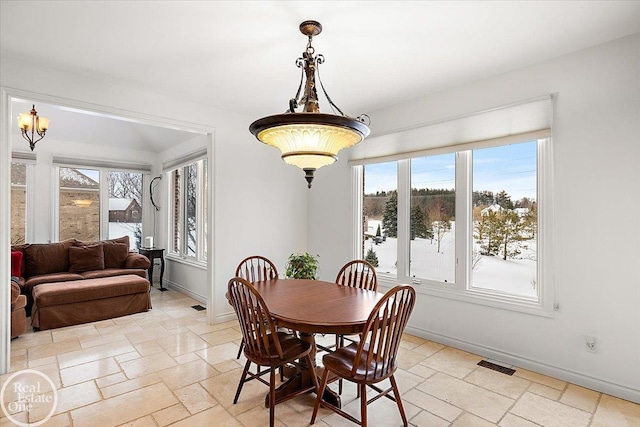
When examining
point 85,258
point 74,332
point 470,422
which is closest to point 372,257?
point 470,422

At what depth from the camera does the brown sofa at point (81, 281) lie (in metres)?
3.96

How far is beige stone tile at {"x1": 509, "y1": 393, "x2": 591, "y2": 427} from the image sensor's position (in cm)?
220

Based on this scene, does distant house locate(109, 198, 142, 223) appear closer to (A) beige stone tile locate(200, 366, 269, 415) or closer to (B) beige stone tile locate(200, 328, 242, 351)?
(B) beige stone tile locate(200, 328, 242, 351)

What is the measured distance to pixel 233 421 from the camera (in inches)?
86.4

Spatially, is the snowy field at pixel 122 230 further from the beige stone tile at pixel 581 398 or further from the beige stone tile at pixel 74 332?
the beige stone tile at pixel 581 398

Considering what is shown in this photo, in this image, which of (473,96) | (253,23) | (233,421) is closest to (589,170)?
(473,96)

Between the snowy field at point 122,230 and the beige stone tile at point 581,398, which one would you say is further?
the snowy field at point 122,230

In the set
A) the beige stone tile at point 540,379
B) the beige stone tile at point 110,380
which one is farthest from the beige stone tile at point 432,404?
the beige stone tile at point 110,380

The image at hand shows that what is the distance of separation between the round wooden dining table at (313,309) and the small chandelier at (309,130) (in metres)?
0.96

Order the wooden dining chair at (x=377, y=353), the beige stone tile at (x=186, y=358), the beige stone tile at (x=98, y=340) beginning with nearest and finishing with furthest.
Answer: the wooden dining chair at (x=377, y=353) → the beige stone tile at (x=186, y=358) → the beige stone tile at (x=98, y=340)

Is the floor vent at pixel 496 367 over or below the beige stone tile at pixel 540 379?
over

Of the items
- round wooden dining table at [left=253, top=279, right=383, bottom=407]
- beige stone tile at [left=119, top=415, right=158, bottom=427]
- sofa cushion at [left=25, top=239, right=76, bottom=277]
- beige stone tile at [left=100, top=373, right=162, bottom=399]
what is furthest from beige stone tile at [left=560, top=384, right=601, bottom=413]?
sofa cushion at [left=25, top=239, right=76, bottom=277]

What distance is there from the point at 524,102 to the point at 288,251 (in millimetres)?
3344

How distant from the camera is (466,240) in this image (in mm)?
3488
